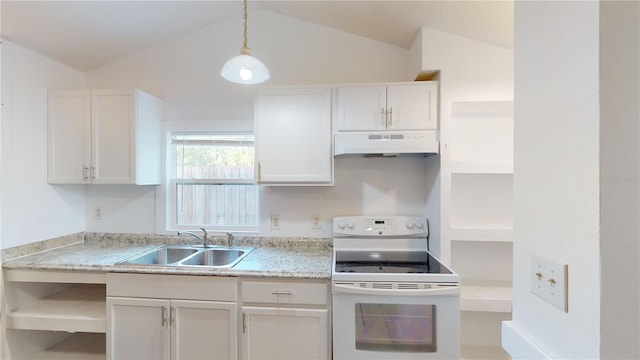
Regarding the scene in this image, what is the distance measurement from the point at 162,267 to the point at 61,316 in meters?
0.80

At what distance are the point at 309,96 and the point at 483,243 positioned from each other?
1773 mm

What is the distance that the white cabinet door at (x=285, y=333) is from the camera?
6.03 ft

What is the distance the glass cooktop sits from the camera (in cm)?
192

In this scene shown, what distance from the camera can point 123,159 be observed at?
2309mm

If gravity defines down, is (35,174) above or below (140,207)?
above

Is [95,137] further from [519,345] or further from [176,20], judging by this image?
[519,345]

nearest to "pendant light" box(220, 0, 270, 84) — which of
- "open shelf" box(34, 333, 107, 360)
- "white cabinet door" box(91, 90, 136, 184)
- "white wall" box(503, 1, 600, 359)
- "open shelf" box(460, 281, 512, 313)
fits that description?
"white wall" box(503, 1, 600, 359)

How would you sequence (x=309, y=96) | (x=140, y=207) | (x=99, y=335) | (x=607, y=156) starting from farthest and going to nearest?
(x=140, y=207) < (x=99, y=335) < (x=309, y=96) < (x=607, y=156)

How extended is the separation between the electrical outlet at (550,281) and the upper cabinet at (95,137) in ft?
8.31

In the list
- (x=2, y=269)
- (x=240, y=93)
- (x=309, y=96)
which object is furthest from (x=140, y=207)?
(x=309, y=96)

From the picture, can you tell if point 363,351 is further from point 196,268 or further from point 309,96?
point 309,96

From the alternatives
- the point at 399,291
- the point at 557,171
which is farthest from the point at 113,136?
the point at 557,171

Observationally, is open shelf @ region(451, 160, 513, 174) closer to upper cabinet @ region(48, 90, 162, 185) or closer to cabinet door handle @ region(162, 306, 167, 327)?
cabinet door handle @ region(162, 306, 167, 327)

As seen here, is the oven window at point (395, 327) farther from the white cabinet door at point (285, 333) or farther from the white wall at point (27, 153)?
the white wall at point (27, 153)
